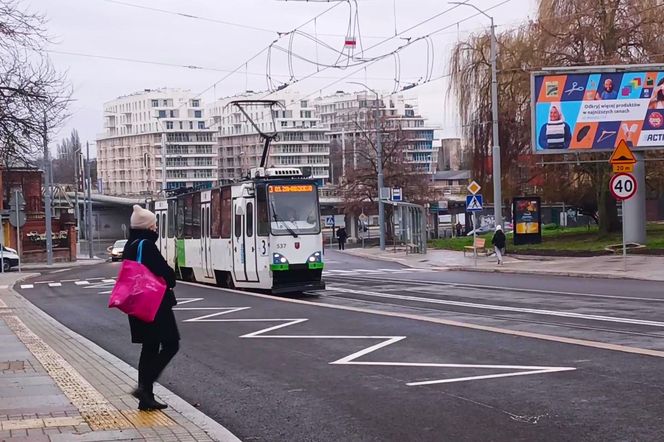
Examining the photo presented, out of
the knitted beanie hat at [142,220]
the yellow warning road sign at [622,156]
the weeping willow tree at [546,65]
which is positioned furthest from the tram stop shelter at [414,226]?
the knitted beanie hat at [142,220]

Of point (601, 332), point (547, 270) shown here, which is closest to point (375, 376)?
point (601, 332)

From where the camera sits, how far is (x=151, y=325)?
8.32 m

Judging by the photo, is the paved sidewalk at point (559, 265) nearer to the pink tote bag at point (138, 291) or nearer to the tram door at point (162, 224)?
the tram door at point (162, 224)

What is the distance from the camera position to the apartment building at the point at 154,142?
121 metres

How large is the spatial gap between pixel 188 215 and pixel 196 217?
116 cm

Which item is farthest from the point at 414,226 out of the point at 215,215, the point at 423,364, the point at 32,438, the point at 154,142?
the point at 154,142

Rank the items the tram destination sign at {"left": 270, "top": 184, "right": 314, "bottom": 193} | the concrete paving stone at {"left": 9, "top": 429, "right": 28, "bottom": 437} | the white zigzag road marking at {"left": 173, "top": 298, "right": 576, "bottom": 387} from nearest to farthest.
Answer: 1. the concrete paving stone at {"left": 9, "top": 429, "right": 28, "bottom": 437}
2. the white zigzag road marking at {"left": 173, "top": 298, "right": 576, "bottom": 387}
3. the tram destination sign at {"left": 270, "top": 184, "right": 314, "bottom": 193}

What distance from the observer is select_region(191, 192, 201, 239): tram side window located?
92.6 feet

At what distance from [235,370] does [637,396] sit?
490 centimetres

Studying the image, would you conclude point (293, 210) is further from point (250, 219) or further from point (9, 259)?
point (9, 259)

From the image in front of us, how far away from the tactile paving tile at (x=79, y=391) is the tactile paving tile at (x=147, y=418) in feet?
0.23

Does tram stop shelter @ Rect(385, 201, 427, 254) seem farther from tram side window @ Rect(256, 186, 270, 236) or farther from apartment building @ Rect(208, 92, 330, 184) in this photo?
Answer: apartment building @ Rect(208, 92, 330, 184)

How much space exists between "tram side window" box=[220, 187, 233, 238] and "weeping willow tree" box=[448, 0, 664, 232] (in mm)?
17690

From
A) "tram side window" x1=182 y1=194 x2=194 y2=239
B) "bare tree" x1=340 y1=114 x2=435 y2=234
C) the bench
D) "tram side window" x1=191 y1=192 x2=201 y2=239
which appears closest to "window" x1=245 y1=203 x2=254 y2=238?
"tram side window" x1=191 y1=192 x2=201 y2=239
